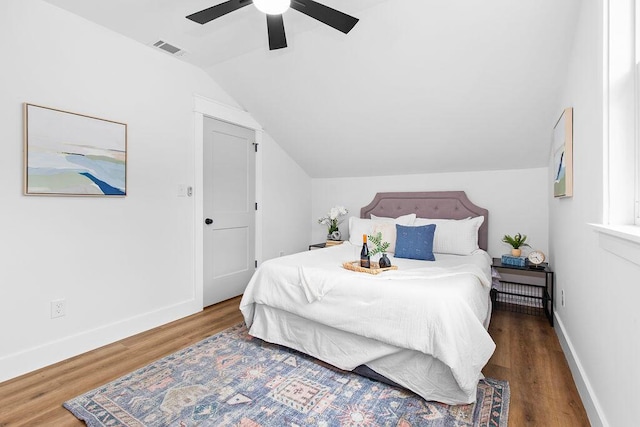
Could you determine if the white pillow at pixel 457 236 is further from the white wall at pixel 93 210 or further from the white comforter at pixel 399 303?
the white wall at pixel 93 210

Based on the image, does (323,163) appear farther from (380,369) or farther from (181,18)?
(380,369)

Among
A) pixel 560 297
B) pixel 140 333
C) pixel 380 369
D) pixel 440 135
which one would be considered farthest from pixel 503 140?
pixel 140 333

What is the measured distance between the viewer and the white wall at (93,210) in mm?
2162

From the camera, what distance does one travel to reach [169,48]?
2963 millimetres

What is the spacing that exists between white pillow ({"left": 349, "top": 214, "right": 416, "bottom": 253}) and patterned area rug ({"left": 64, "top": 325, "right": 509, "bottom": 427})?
63.5 inches

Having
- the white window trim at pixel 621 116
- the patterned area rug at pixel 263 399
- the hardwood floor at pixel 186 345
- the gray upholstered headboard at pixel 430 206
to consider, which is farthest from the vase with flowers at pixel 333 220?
the white window trim at pixel 621 116

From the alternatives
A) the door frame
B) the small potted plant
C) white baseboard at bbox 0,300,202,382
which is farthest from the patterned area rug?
the small potted plant

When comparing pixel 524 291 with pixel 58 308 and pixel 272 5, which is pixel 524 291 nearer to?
pixel 272 5

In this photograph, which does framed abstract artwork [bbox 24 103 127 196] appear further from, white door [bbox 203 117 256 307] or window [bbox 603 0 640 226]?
window [bbox 603 0 640 226]

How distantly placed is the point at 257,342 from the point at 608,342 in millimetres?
2212

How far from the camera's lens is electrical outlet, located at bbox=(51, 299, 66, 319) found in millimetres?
2344

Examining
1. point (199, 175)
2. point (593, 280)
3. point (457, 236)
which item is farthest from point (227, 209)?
point (593, 280)

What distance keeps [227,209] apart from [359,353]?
7.65ft

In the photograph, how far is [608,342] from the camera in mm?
1416
